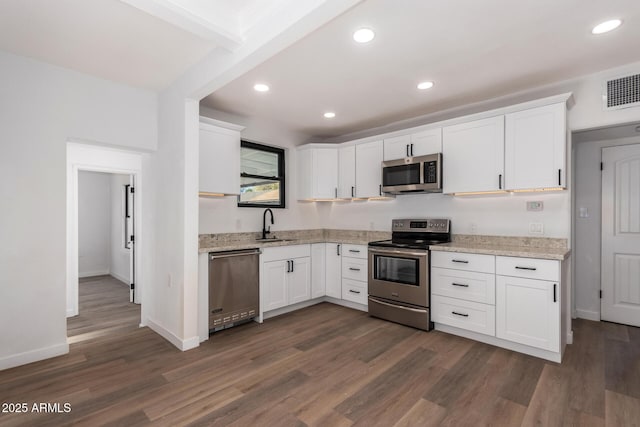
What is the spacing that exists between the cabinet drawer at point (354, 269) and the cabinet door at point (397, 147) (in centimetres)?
137

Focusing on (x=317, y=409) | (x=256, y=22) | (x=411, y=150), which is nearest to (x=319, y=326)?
(x=317, y=409)

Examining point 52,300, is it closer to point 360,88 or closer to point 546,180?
point 360,88

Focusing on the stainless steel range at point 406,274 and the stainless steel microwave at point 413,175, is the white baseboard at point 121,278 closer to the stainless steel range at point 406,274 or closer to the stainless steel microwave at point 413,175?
the stainless steel range at point 406,274

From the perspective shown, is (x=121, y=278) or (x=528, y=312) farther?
(x=121, y=278)

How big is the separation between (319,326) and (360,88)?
2591mm

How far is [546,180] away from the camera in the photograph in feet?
9.61

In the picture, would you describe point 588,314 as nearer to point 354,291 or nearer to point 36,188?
point 354,291

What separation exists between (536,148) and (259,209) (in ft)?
10.6

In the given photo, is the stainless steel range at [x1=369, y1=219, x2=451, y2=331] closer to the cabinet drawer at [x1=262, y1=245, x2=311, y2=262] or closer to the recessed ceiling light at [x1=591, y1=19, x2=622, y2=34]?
the cabinet drawer at [x1=262, y1=245, x2=311, y2=262]

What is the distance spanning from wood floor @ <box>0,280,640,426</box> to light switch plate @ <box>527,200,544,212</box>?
133cm

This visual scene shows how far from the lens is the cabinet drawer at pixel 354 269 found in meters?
4.04

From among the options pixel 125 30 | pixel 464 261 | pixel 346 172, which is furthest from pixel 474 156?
pixel 125 30

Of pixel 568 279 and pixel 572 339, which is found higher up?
pixel 568 279

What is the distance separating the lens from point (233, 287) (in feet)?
11.2
